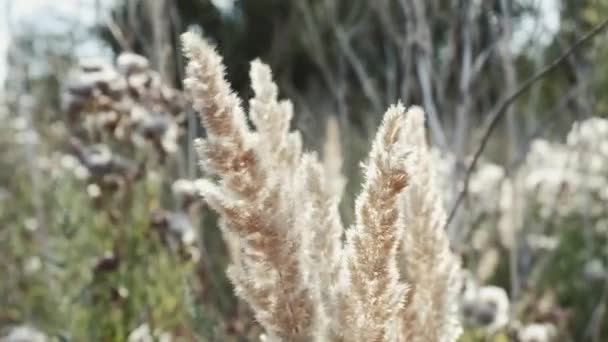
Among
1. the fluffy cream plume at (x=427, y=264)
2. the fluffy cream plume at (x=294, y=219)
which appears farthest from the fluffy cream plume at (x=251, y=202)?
the fluffy cream plume at (x=427, y=264)

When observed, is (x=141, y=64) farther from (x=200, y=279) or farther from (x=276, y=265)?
(x=276, y=265)

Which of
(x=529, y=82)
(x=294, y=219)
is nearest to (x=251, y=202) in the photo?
(x=294, y=219)

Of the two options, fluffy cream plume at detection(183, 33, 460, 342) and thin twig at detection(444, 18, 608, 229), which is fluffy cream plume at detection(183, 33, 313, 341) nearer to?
fluffy cream plume at detection(183, 33, 460, 342)

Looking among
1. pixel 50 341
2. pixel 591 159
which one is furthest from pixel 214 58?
pixel 591 159

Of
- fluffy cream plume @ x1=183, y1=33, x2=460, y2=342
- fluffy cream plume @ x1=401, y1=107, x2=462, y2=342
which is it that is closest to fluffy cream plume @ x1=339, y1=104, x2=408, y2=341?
fluffy cream plume @ x1=183, y1=33, x2=460, y2=342

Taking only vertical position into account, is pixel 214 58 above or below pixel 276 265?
above
